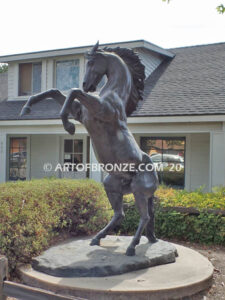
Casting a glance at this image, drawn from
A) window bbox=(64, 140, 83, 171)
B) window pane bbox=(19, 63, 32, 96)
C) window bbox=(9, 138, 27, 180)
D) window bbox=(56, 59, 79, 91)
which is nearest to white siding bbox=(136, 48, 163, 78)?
window bbox=(56, 59, 79, 91)

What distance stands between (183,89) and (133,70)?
776 cm

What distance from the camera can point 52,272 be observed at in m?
4.37

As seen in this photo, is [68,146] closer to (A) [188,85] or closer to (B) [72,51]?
(B) [72,51]

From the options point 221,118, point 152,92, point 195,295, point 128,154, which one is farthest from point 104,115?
point 152,92

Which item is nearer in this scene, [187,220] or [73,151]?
[187,220]

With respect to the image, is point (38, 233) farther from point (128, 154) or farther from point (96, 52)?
point (96, 52)

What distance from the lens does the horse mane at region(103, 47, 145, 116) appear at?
5207 millimetres

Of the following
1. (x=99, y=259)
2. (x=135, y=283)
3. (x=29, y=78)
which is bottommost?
(x=135, y=283)

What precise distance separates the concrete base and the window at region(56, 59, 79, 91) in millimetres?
11335

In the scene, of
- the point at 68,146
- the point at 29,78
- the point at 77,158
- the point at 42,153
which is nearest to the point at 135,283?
the point at 77,158

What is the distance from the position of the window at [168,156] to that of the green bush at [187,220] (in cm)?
495

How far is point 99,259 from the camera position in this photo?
4.57 m

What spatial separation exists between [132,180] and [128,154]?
430 mm

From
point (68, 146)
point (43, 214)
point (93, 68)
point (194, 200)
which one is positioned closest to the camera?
point (93, 68)
